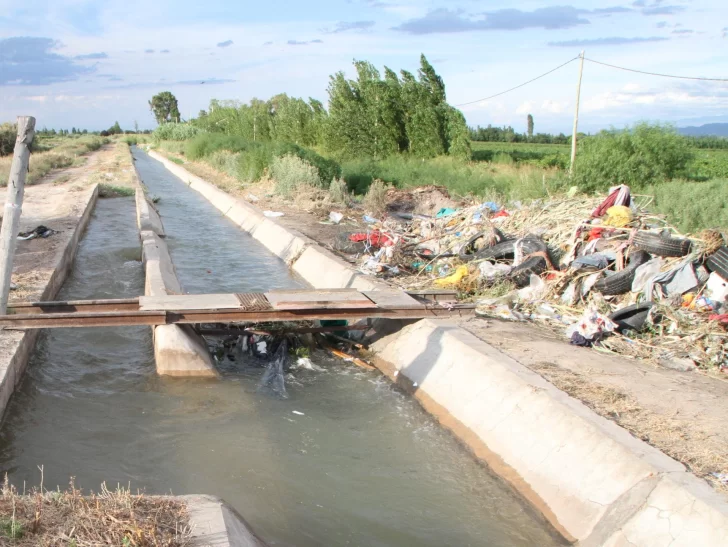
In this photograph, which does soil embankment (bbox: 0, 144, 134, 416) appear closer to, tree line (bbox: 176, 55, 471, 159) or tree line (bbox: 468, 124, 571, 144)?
tree line (bbox: 176, 55, 471, 159)

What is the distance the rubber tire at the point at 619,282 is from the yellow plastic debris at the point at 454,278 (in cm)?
213

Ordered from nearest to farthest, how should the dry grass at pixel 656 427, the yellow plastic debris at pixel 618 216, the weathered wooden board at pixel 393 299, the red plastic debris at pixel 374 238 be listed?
the dry grass at pixel 656 427
the weathered wooden board at pixel 393 299
the yellow plastic debris at pixel 618 216
the red plastic debris at pixel 374 238

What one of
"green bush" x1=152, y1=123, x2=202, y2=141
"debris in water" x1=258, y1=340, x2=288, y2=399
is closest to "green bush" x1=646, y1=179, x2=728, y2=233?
"debris in water" x1=258, y1=340, x2=288, y2=399

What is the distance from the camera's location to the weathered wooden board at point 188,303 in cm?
786

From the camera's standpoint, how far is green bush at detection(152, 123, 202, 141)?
2718 inches

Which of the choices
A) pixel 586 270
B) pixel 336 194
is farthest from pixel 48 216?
pixel 586 270

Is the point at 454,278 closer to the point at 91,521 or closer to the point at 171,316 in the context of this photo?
the point at 171,316

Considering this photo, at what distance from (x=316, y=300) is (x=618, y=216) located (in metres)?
4.85

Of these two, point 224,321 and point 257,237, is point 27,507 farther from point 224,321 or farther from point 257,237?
point 257,237

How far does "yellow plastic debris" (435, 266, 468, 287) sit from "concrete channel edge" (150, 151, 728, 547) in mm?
A: 1806

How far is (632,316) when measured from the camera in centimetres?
800

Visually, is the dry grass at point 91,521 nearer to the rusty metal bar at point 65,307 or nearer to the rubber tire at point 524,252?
the rusty metal bar at point 65,307

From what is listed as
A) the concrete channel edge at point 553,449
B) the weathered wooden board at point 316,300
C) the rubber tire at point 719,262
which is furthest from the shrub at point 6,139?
the rubber tire at point 719,262

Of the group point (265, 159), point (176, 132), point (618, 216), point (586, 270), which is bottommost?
point (586, 270)
